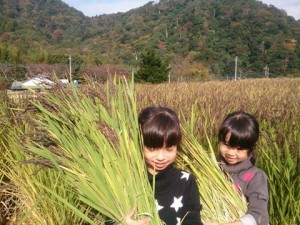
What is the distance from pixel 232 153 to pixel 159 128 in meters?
0.52

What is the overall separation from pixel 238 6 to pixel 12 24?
147ft

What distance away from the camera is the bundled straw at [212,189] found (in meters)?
1.66

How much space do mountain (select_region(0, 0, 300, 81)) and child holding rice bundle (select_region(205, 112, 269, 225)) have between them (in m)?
40.1

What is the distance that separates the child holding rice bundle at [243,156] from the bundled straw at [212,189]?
66 millimetres

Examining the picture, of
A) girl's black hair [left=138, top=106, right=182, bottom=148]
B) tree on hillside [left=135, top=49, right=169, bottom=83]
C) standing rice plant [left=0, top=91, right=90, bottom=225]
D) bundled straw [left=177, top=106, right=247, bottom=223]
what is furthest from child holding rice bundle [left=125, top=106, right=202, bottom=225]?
tree on hillside [left=135, top=49, right=169, bottom=83]

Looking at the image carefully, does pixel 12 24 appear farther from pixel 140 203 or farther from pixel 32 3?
pixel 140 203

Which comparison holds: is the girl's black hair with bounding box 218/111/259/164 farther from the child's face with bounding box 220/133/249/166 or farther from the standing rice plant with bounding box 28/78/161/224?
the standing rice plant with bounding box 28/78/161/224

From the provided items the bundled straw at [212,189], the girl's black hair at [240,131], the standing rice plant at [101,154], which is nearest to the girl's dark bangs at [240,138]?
the girl's black hair at [240,131]

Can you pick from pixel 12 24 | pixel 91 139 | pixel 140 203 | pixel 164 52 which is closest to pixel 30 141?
pixel 91 139

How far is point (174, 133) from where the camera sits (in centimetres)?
148

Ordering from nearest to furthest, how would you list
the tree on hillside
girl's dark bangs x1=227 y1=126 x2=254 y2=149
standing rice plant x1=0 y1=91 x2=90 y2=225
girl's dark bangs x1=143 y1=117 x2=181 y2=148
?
girl's dark bangs x1=143 y1=117 x2=181 y2=148 < girl's dark bangs x1=227 y1=126 x2=254 y2=149 < standing rice plant x1=0 y1=91 x2=90 y2=225 < the tree on hillside

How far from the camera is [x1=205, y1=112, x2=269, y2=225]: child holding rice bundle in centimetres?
171

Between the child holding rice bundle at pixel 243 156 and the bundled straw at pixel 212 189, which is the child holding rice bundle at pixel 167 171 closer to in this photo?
the bundled straw at pixel 212 189

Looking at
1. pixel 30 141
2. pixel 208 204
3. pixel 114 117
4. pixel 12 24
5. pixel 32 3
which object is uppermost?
pixel 32 3
